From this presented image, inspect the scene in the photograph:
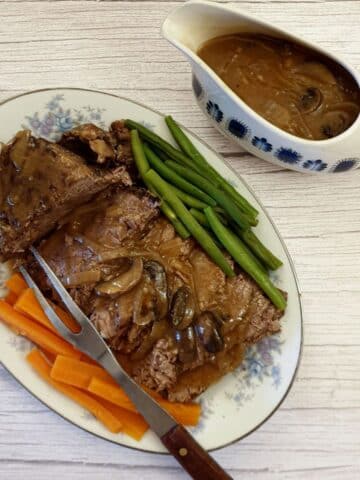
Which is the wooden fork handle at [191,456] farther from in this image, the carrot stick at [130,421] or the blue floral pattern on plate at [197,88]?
the blue floral pattern on plate at [197,88]

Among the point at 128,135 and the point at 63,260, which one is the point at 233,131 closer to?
the point at 128,135

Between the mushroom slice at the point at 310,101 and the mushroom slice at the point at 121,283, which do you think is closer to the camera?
the mushroom slice at the point at 121,283

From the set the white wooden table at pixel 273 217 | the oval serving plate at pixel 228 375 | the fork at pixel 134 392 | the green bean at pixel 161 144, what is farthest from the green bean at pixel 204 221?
the fork at pixel 134 392

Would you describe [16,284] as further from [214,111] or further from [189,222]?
[214,111]

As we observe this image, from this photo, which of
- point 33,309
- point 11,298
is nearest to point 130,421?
point 33,309

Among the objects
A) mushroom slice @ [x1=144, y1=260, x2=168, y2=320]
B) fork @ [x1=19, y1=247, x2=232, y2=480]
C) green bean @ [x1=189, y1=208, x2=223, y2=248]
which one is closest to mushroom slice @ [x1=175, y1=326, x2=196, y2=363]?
mushroom slice @ [x1=144, y1=260, x2=168, y2=320]

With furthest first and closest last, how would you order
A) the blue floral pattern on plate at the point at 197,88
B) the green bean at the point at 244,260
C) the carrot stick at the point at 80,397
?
the blue floral pattern on plate at the point at 197,88, the green bean at the point at 244,260, the carrot stick at the point at 80,397

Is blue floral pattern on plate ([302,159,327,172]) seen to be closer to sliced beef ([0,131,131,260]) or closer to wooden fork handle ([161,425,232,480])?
sliced beef ([0,131,131,260])
